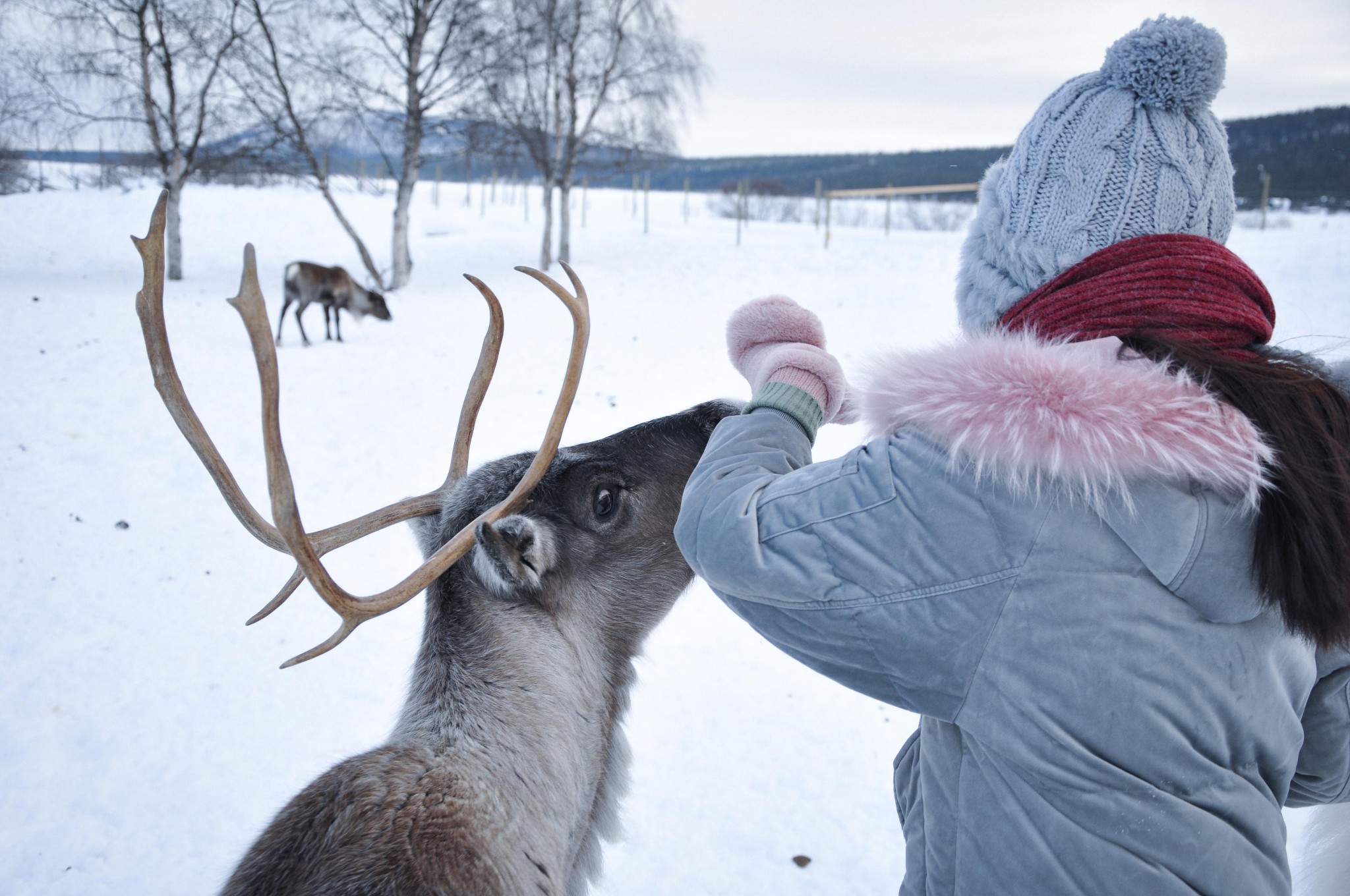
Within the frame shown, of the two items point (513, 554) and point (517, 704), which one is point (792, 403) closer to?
point (513, 554)

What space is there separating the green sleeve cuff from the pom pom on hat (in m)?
0.62

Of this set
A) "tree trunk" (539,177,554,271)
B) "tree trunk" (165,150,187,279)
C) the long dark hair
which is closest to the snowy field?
the long dark hair

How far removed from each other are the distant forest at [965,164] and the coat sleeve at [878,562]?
693 millimetres

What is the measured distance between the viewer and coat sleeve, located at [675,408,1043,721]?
0.96 m

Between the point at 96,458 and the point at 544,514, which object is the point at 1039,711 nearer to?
the point at 544,514

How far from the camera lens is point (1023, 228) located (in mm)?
1121

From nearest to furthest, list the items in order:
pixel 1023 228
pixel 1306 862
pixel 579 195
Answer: pixel 1023 228
pixel 1306 862
pixel 579 195

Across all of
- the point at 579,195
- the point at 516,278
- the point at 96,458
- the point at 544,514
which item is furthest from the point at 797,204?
the point at 544,514

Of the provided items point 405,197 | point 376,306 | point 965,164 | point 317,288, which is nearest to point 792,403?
point 965,164

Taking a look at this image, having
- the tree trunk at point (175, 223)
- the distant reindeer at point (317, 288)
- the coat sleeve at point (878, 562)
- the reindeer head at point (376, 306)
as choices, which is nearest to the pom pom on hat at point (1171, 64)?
the coat sleeve at point (878, 562)

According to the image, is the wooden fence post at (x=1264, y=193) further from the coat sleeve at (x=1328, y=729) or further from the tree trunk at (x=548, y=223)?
the coat sleeve at (x=1328, y=729)

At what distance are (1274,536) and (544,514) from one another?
1467 millimetres

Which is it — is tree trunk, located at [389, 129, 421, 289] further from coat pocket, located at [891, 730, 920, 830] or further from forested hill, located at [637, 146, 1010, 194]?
coat pocket, located at [891, 730, 920, 830]

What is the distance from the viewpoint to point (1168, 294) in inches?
39.4
